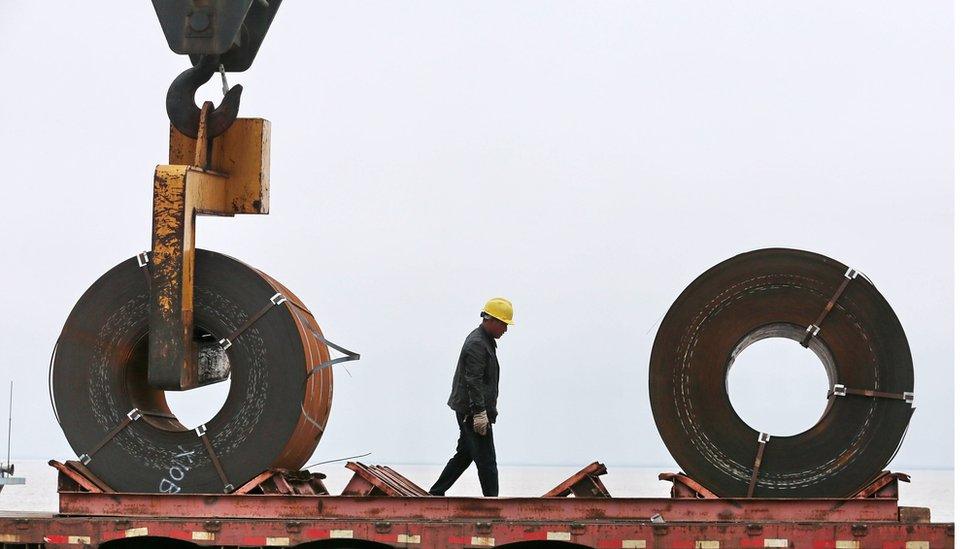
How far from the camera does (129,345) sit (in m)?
10.5

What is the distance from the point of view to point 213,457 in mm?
10180

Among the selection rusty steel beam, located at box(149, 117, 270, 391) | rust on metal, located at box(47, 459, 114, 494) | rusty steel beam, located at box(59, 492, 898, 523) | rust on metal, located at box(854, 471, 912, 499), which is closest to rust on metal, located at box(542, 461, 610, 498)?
rusty steel beam, located at box(59, 492, 898, 523)

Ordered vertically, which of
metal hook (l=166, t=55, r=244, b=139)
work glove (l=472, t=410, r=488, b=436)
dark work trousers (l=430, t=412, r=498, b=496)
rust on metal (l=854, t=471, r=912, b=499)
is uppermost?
metal hook (l=166, t=55, r=244, b=139)

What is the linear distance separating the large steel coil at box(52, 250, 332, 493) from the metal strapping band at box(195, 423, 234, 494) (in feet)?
0.05

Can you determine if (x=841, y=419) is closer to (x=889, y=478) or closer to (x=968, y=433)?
(x=889, y=478)

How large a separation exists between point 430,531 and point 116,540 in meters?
2.15

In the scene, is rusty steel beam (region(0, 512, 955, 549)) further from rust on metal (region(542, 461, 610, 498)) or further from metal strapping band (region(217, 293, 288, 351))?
metal strapping band (region(217, 293, 288, 351))

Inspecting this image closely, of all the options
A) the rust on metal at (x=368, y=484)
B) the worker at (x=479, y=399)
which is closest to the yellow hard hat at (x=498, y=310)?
the worker at (x=479, y=399)

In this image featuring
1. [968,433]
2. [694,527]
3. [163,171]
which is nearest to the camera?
[968,433]

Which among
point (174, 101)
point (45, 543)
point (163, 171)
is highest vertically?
point (174, 101)

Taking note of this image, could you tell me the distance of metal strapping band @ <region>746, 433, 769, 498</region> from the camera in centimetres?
999

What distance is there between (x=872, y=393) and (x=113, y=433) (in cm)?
534

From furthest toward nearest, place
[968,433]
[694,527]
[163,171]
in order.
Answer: [163,171] → [694,527] → [968,433]

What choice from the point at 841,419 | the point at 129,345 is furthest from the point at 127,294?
the point at 841,419
